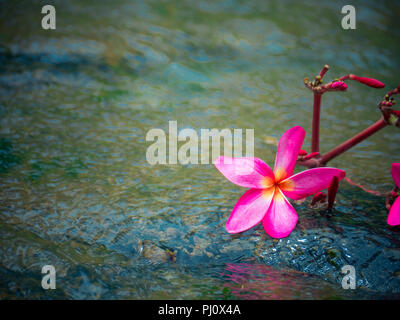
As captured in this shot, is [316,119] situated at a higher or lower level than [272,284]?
higher

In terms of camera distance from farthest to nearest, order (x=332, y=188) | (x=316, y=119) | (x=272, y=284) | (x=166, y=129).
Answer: (x=166, y=129)
(x=316, y=119)
(x=332, y=188)
(x=272, y=284)

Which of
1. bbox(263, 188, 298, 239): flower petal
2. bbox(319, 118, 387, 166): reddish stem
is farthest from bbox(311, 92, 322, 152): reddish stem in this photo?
bbox(263, 188, 298, 239): flower petal

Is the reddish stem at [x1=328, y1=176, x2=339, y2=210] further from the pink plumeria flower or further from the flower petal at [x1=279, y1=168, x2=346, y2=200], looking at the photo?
the pink plumeria flower

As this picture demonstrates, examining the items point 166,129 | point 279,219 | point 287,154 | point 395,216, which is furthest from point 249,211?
point 166,129

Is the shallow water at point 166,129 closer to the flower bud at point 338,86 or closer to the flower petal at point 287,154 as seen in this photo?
the flower petal at point 287,154

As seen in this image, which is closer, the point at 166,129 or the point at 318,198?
A: the point at 318,198

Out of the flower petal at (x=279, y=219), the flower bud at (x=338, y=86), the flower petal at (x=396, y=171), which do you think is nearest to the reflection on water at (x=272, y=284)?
the flower petal at (x=279, y=219)

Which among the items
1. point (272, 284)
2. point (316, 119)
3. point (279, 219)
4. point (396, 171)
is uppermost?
point (316, 119)

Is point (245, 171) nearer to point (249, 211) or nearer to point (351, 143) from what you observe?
point (249, 211)
